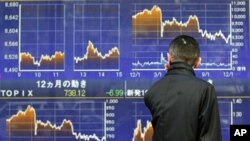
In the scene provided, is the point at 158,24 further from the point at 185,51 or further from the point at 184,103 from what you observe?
the point at 184,103

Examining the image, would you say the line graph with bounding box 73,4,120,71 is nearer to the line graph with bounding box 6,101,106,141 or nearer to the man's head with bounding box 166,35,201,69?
the line graph with bounding box 6,101,106,141

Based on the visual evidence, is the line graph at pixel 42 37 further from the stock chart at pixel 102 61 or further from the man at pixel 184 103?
the man at pixel 184 103

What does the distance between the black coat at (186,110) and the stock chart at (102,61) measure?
1713 millimetres

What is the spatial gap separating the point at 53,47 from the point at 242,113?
5.99ft

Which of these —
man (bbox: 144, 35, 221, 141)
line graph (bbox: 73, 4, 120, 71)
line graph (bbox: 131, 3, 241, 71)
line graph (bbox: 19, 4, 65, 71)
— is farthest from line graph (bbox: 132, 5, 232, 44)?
man (bbox: 144, 35, 221, 141)

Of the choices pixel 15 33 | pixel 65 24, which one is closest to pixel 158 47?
pixel 65 24

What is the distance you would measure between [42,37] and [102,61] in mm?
604

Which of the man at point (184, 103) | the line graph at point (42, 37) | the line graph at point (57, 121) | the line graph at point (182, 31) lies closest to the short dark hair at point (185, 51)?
the man at point (184, 103)

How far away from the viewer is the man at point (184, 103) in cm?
337

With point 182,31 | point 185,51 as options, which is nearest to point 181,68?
point 185,51

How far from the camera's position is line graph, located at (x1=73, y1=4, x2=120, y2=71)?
207 inches

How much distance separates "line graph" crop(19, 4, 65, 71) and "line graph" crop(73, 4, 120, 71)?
15cm

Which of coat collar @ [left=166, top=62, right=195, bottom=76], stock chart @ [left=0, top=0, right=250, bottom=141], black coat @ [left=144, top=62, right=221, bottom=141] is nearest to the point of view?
black coat @ [left=144, top=62, right=221, bottom=141]

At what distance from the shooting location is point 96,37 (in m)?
5.28
